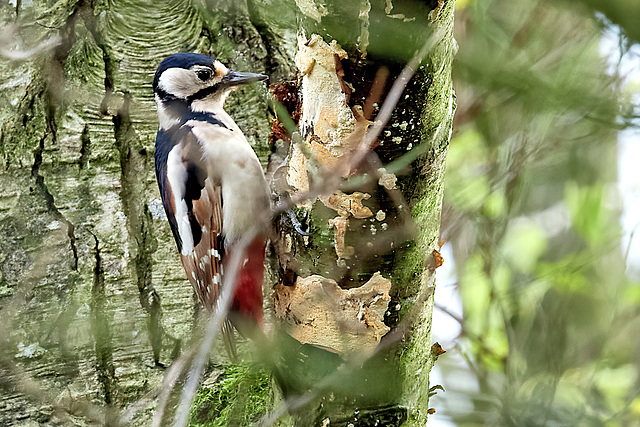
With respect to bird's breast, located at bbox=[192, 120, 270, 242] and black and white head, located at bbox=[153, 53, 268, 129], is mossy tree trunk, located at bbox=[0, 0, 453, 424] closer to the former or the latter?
black and white head, located at bbox=[153, 53, 268, 129]

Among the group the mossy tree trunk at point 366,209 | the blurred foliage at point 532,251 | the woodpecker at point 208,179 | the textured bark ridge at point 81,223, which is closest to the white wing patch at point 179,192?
the woodpecker at point 208,179

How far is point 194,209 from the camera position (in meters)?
1.38

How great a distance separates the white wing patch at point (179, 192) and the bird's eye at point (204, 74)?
0.17 meters

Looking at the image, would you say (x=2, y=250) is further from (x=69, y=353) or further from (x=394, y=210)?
(x=394, y=210)

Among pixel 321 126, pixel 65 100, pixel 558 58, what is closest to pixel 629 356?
pixel 558 58

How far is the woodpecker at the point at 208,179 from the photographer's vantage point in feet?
4.44

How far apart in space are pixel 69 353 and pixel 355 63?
1.04 m

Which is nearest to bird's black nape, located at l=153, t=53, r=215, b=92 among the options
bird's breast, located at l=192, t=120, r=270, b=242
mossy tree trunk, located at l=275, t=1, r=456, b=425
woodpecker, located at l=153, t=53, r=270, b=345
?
woodpecker, located at l=153, t=53, r=270, b=345

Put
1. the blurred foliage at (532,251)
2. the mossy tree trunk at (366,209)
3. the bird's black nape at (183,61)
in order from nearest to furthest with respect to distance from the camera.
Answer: the mossy tree trunk at (366,209)
the bird's black nape at (183,61)
the blurred foliage at (532,251)

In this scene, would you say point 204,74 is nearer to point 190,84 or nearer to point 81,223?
point 190,84

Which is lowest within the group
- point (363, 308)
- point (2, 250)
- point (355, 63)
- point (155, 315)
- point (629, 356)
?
point (629, 356)

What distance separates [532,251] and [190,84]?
1.99 meters

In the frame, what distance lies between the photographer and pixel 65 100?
1445 millimetres

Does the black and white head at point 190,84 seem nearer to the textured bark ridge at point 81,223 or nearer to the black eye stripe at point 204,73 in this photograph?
the black eye stripe at point 204,73
